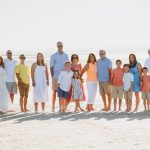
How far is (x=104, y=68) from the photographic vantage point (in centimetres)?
1409

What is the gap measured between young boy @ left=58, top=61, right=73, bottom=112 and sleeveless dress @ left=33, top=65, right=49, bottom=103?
1.66 ft

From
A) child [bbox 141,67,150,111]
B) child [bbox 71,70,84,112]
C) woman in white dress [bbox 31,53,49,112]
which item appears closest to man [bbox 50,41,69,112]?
woman in white dress [bbox 31,53,49,112]

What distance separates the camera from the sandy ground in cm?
944

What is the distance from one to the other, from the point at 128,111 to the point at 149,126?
101 inches

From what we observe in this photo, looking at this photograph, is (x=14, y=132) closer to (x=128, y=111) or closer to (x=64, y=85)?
(x=64, y=85)

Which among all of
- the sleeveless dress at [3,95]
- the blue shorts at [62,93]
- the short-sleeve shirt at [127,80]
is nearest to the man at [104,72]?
the short-sleeve shirt at [127,80]

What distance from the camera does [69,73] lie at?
14.0m

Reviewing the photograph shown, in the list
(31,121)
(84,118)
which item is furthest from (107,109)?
(31,121)

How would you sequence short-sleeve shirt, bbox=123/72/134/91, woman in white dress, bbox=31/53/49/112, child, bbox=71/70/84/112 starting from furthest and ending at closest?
1. woman in white dress, bbox=31/53/49/112
2. child, bbox=71/70/84/112
3. short-sleeve shirt, bbox=123/72/134/91

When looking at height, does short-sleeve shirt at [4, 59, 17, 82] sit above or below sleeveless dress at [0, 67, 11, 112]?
above

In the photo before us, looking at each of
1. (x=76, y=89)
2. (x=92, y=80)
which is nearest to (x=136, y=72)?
(x=92, y=80)

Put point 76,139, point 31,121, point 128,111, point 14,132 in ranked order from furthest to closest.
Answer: point 128,111 < point 31,121 < point 14,132 < point 76,139

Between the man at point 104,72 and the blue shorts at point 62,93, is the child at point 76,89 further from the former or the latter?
the man at point 104,72

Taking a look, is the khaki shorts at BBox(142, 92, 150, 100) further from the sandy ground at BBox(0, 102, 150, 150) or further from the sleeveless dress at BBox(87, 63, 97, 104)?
the sleeveless dress at BBox(87, 63, 97, 104)
